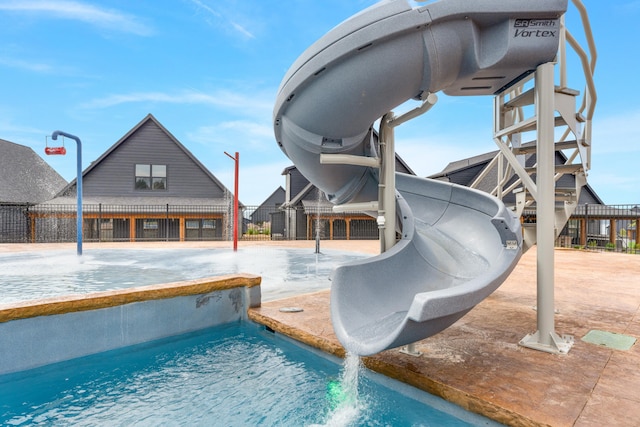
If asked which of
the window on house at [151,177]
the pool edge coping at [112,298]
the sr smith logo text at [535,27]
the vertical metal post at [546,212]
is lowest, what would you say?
the pool edge coping at [112,298]

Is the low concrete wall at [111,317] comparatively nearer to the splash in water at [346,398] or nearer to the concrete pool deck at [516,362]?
the concrete pool deck at [516,362]

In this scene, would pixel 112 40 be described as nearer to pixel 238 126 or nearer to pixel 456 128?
pixel 238 126

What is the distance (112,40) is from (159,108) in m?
7.63

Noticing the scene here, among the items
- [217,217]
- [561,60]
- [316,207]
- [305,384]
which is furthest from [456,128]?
[305,384]

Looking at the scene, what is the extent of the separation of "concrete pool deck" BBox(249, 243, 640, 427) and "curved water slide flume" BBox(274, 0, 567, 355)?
51cm

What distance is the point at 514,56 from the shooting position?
8.55 feet

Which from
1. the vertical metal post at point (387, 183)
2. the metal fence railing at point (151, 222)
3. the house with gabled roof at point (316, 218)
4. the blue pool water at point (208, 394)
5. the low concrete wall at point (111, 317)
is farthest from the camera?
the house with gabled roof at point (316, 218)

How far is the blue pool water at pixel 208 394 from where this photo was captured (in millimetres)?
2305

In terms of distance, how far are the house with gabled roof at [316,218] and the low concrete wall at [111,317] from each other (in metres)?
15.7

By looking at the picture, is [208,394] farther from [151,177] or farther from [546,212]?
[151,177]

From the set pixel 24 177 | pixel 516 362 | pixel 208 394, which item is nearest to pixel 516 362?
pixel 516 362

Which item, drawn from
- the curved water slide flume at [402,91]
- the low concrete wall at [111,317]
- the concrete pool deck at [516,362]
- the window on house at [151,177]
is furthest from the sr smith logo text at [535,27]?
the window on house at [151,177]

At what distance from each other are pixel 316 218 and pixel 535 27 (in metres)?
18.2

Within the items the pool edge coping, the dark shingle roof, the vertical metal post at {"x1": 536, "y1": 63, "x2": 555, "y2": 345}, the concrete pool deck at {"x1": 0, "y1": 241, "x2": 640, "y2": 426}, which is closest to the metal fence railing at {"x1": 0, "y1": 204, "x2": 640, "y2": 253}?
the dark shingle roof
